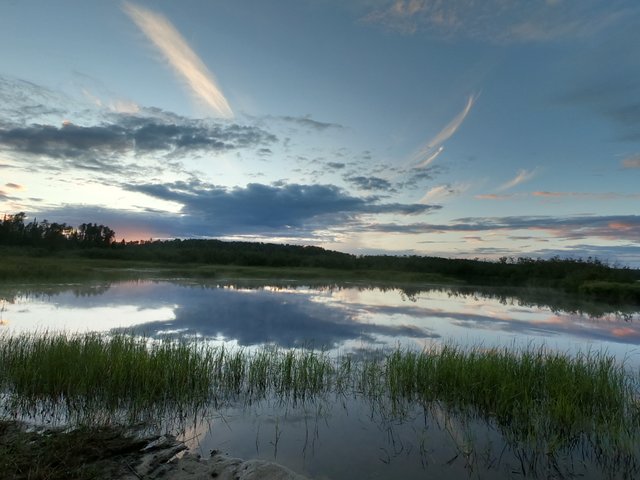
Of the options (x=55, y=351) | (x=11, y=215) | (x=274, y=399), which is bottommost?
(x=274, y=399)

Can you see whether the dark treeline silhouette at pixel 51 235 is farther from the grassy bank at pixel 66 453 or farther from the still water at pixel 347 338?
the grassy bank at pixel 66 453

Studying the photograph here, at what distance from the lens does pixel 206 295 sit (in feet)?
89.7

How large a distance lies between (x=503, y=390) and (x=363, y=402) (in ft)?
8.94

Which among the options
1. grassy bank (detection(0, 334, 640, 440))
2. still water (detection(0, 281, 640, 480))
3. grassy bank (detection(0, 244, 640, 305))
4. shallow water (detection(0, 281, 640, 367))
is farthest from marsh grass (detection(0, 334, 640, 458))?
grassy bank (detection(0, 244, 640, 305))

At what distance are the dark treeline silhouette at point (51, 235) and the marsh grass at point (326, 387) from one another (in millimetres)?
74705

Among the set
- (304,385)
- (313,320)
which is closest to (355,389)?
(304,385)

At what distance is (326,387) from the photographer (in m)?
9.14

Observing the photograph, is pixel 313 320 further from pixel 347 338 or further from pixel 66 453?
pixel 66 453

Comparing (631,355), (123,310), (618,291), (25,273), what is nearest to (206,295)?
(123,310)

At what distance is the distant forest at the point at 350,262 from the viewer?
153ft

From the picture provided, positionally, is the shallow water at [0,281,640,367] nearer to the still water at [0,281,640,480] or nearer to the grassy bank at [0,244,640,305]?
the still water at [0,281,640,480]

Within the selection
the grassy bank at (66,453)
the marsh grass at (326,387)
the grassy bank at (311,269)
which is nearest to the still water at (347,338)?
the marsh grass at (326,387)

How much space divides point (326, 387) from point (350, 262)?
232 ft

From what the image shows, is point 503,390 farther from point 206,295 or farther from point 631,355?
point 206,295
